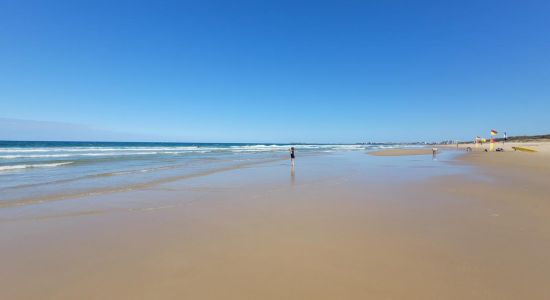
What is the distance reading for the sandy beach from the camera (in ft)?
11.1

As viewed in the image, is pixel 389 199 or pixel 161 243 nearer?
pixel 161 243

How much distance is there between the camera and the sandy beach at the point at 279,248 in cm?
337

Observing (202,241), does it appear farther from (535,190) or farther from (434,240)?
(535,190)

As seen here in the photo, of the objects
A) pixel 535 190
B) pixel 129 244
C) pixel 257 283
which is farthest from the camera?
pixel 535 190

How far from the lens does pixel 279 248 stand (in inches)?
181

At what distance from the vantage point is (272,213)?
6.89m

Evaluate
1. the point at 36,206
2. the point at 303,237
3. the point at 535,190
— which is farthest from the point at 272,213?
the point at 535,190

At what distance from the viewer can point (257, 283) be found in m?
3.47

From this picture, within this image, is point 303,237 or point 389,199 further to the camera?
point 389,199

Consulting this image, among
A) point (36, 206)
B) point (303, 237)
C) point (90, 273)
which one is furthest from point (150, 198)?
point (303, 237)

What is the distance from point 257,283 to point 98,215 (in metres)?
5.41

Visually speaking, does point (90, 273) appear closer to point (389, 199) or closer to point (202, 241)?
point (202, 241)

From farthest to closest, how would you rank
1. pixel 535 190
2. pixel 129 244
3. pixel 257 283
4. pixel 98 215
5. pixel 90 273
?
pixel 535 190
pixel 98 215
pixel 129 244
pixel 90 273
pixel 257 283

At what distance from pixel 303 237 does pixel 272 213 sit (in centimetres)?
188
